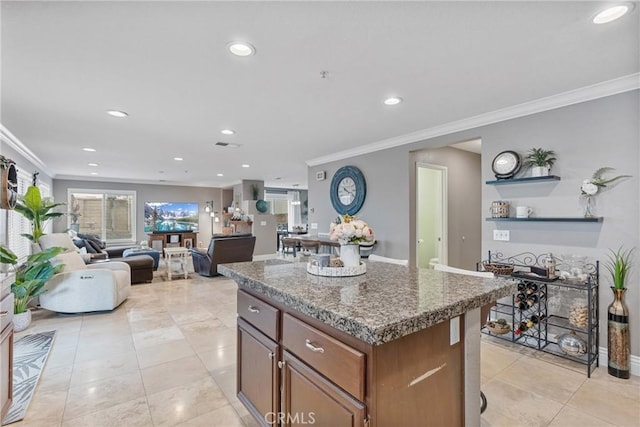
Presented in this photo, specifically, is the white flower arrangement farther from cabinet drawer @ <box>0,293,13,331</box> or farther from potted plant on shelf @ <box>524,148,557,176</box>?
potted plant on shelf @ <box>524,148,557,176</box>

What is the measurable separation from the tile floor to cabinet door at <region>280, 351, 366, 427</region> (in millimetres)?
704

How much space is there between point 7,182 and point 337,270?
331cm

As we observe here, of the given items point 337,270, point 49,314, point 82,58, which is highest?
point 82,58

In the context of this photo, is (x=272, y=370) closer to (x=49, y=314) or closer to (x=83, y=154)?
(x=49, y=314)

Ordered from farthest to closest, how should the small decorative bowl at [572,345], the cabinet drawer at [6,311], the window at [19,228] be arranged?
1. the window at [19,228]
2. the small decorative bowl at [572,345]
3. the cabinet drawer at [6,311]

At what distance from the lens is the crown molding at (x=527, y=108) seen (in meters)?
2.54

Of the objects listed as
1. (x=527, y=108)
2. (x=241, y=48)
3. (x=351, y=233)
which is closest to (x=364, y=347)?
(x=351, y=233)

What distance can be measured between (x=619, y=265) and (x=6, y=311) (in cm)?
439

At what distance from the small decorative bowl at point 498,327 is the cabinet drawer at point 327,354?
8.05ft

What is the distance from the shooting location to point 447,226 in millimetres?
4824

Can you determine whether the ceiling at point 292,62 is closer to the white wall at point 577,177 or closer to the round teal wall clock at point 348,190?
the white wall at point 577,177

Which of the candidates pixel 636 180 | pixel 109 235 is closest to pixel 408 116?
pixel 636 180

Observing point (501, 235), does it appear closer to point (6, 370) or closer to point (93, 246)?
point (6, 370)

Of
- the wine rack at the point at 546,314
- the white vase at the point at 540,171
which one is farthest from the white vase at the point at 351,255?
the white vase at the point at 540,171
